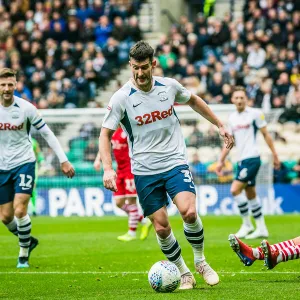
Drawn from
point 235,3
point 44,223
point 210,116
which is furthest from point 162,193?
point 235,3

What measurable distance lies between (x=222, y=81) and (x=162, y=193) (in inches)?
695

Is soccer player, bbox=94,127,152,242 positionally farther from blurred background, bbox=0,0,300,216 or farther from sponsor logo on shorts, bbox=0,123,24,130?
blurred background, bbox=0,0,300,216

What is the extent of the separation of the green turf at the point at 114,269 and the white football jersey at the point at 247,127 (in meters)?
1.63

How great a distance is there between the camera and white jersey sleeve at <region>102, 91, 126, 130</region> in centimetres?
939

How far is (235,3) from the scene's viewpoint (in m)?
32.3

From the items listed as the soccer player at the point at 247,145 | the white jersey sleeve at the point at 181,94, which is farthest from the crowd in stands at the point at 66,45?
the white jersey sleeve at the point at 181,94

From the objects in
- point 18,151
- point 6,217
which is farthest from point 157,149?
point 6,217

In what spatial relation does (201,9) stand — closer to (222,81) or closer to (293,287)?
(222,81)

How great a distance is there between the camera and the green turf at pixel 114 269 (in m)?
9.15

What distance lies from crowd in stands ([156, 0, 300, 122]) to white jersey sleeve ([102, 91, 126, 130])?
1544 cm

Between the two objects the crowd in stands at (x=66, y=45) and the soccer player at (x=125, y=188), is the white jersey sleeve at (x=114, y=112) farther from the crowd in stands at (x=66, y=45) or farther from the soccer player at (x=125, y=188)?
the crowd in stands at (x=66, y=45)

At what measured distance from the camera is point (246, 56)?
90.0 feet

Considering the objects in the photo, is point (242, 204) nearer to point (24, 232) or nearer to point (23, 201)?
point (24, 232)

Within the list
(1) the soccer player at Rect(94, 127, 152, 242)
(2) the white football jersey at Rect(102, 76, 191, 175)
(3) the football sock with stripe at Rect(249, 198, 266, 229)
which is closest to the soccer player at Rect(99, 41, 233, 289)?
(2) the white football jersey at Rect(102, 76, 191, 175)
